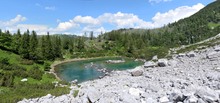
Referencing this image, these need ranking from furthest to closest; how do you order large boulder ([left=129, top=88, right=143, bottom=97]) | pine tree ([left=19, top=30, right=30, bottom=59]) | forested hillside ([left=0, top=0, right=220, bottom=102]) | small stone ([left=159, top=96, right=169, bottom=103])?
pine tree ([left=19, top=30, right=30, bottom=59])
forested hillside ([left=0, top=0, right=220, bottom=102])
large boulder ([left=129, top=88, right=143, bottom=97])
small stone ([left=159, top=96, right=169, bottom=103])

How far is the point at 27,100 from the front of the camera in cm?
3038

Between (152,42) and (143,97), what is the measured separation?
166 m

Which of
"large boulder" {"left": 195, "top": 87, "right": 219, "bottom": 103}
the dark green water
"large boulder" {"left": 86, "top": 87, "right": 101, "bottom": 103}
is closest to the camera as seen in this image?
"large boulder" {"left": 195, "top": 87, "right": 219, "bottom": 103}

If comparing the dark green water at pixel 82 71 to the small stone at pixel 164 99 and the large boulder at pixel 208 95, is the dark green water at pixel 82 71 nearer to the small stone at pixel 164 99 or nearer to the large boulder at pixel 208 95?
the small stone at pixel 164 99

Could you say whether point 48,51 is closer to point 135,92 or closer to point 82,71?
point 82,71

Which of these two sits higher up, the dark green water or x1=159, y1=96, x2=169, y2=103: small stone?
x1=159, y1=96, x2=169, y2=103: small stone

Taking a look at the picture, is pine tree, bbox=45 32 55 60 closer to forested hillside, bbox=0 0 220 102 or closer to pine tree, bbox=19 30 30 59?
forested hillside, bbox=0 0 220 102

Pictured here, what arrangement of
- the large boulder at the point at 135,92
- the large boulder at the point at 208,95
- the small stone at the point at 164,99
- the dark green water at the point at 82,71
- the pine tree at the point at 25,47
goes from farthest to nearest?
the pine tree at the point at 25,47
the dark green water at the point at 82,71
the large boulder at the point at 135,92
the small stone at the point at 164,99
the large boulder at the point at 208,95

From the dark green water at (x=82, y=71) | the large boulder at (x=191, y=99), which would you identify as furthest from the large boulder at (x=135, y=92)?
the dark green water at (x=82, y=71)

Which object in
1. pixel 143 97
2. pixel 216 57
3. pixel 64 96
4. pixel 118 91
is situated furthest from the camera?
pixel 216 57

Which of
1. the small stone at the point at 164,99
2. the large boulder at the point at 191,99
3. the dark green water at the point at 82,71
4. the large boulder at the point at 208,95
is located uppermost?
the large boulder at the point at 208,95

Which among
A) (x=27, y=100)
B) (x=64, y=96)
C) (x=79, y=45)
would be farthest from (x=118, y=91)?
(x=79, y=45)

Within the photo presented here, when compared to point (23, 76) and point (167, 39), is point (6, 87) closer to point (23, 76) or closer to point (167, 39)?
point (23, 76)

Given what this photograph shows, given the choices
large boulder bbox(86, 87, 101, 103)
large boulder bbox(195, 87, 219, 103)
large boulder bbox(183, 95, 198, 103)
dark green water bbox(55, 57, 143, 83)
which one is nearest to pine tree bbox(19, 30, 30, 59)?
dark green water bbox(55, 57, 143, 83)
